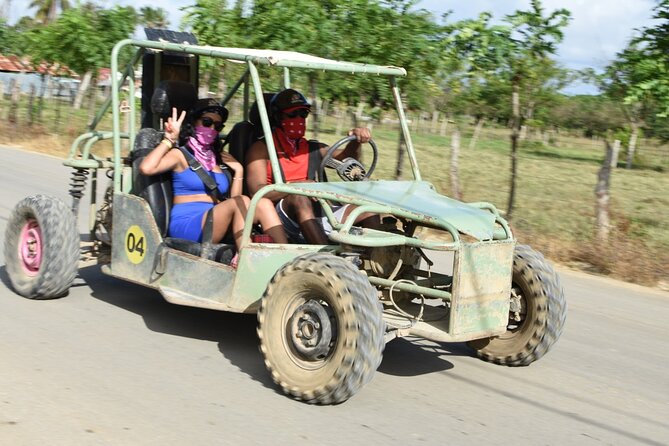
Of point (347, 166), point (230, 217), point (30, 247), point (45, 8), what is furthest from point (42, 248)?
point (45, 8)

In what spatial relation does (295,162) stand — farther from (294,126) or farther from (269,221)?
(269,221)

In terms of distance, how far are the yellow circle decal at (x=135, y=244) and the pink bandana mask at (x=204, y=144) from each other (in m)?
0.69

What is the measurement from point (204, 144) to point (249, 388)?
2.15m

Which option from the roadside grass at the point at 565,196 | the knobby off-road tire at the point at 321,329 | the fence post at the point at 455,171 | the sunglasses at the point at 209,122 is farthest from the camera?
the fence post at the point at 455,171

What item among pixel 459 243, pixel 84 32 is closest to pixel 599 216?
pixel 459 243

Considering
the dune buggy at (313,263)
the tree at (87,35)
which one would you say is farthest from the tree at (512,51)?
the tree at (87,35)

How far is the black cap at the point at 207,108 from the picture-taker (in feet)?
22.1

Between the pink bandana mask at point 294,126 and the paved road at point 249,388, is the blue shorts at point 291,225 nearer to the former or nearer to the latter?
the pink bandana mask at point 294,126

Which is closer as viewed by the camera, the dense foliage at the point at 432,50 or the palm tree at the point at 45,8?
the dense foliage at the point at 432,50

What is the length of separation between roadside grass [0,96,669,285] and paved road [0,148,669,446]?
112 inches

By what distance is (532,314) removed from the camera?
19.5 feet

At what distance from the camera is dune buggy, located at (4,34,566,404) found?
509 cm

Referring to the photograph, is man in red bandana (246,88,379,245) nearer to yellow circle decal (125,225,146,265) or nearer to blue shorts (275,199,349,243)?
blue shorts (275,199,349,243)

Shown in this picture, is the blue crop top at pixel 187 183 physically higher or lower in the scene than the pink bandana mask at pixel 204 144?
lower
